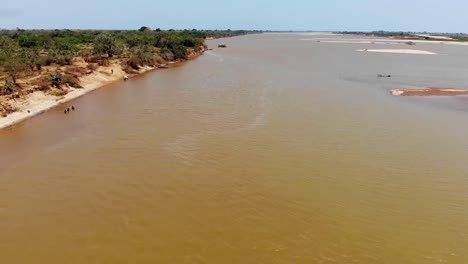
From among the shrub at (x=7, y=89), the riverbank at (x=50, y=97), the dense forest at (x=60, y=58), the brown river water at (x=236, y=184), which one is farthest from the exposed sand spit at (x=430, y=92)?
the shrub at (x=7, y=89)

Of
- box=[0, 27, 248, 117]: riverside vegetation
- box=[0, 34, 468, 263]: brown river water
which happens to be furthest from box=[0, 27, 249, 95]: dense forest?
box=[0, 34, 468, 263]: brown river water

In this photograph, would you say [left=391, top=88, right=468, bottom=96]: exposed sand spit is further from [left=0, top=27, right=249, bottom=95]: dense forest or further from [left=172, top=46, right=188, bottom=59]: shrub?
[left=172, top=46, right=188, bottom=59]: shrub

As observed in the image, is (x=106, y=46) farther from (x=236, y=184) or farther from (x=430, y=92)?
(x=236, y=184)

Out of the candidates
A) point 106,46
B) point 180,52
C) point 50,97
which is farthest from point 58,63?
point 180,52

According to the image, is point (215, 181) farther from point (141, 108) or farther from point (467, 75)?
point (467, 75)

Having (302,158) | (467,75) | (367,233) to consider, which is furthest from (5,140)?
(467,75)
